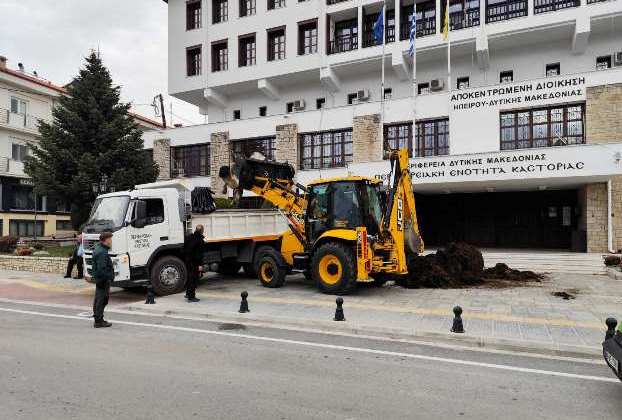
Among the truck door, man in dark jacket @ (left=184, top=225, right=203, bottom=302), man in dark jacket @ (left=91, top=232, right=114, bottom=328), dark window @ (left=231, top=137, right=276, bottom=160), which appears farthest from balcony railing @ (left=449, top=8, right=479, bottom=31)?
man in dark jacket @ (left=91, top=232, right=114, bottom=328)

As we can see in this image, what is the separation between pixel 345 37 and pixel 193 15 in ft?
38.6

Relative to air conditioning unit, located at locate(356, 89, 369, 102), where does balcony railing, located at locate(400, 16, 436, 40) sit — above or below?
above

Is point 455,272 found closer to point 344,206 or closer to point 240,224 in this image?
point 344,206

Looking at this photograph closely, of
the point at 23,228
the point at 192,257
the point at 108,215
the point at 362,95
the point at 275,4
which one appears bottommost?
the point at 192,257

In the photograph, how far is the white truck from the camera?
11633 millimetres

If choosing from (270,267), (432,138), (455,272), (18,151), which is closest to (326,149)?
(432,138)

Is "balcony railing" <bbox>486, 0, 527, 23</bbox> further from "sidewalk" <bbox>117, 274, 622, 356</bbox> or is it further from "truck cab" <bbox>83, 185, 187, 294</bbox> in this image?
"truck cab" <bbox>83, 185, 187, 294</bbox>

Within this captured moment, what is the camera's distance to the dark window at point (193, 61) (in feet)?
104

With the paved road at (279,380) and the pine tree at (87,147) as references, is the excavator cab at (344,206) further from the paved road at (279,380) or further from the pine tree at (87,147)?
the pine tree at (87,147)

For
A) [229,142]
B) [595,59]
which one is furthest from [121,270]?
[595,59]

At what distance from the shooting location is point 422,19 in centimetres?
2680

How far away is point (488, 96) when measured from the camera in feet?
67.5

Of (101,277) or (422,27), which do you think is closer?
(101,277)

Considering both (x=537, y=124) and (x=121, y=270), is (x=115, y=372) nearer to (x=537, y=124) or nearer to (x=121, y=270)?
(x=121, y=270)
